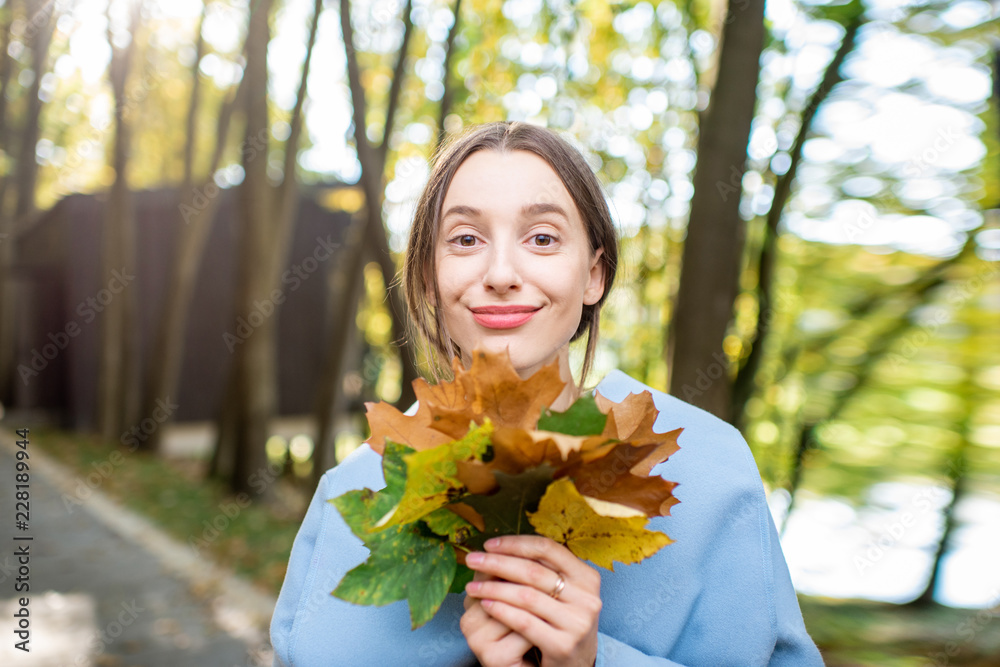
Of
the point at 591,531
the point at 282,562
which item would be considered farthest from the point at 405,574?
the point at 282,562

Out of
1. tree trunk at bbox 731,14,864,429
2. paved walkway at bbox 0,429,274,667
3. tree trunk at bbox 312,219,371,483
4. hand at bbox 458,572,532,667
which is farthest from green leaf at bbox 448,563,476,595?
tree trunk at bbox 312,219,371,483

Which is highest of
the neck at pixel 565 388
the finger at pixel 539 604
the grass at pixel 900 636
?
the neck at pixel 565 388

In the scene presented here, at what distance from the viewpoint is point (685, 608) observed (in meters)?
1.57

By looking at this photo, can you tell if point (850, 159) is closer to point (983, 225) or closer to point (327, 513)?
point (983, 225)

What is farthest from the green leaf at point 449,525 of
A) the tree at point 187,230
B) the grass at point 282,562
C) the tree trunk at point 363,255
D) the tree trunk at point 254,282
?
the tree at point 187,230

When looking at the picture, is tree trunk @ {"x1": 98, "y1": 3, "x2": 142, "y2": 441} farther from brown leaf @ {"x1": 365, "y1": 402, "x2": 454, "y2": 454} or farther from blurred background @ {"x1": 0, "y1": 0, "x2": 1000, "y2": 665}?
brown leaf @ {"x1": 365, "y1": 402, "x2": 454, "y2": 454}

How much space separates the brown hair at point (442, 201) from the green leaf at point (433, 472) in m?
0.61

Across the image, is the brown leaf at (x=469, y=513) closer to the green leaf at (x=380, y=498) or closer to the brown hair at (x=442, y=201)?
the green leaf at (x=380, y=498)

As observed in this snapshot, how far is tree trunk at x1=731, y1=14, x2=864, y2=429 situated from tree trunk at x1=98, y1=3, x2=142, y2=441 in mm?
10530

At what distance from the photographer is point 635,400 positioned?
122 centimetres

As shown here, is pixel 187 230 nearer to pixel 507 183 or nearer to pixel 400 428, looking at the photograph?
pixel 507 183

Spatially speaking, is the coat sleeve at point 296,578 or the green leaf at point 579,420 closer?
the green leaf at point 579,420

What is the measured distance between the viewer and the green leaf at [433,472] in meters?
1.07

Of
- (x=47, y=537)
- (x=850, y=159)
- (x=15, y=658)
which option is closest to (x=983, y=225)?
(x=850, y=159)
